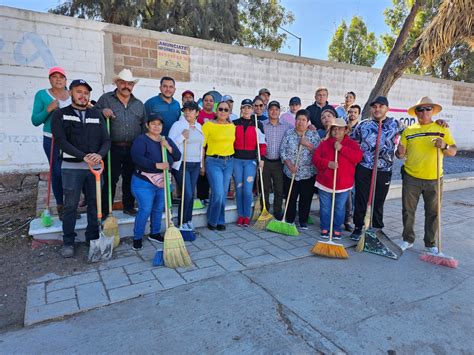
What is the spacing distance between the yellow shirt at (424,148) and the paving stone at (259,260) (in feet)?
7.23

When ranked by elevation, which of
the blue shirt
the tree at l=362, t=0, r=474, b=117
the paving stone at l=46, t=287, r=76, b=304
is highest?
the tree at l=362, t=0, r=474, b=117

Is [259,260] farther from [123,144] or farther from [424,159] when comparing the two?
[424,159]

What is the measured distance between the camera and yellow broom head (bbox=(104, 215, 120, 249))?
4062mm

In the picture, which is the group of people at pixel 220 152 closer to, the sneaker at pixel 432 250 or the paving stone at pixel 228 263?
the sneaker at pixel 432 250

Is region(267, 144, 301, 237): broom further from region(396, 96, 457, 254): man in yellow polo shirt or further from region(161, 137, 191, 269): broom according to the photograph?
region(161, 137, 191, 269): broom

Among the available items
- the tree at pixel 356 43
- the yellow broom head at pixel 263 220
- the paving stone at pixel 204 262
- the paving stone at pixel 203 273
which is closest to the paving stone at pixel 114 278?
the paving stone at pixel 203 273

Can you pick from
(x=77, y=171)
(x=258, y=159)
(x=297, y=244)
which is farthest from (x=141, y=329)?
(x=258, y=159)

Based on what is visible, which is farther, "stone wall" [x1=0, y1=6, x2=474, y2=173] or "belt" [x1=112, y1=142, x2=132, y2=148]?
"stone wall" [x1=0, y1=6, x2=474, y2=173]

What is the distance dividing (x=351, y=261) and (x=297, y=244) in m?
0.77

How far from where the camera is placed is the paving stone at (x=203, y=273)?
3486 mm

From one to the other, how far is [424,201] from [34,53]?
7.66 m

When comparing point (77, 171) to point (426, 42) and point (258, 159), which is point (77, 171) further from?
point (426, 42)

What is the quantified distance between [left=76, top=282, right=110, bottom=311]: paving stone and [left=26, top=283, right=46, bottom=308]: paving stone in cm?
30

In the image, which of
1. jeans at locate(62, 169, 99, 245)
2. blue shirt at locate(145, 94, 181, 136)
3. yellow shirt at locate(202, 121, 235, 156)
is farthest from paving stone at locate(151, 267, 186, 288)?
blue shirt at locate(145, 94, 181, 136)
